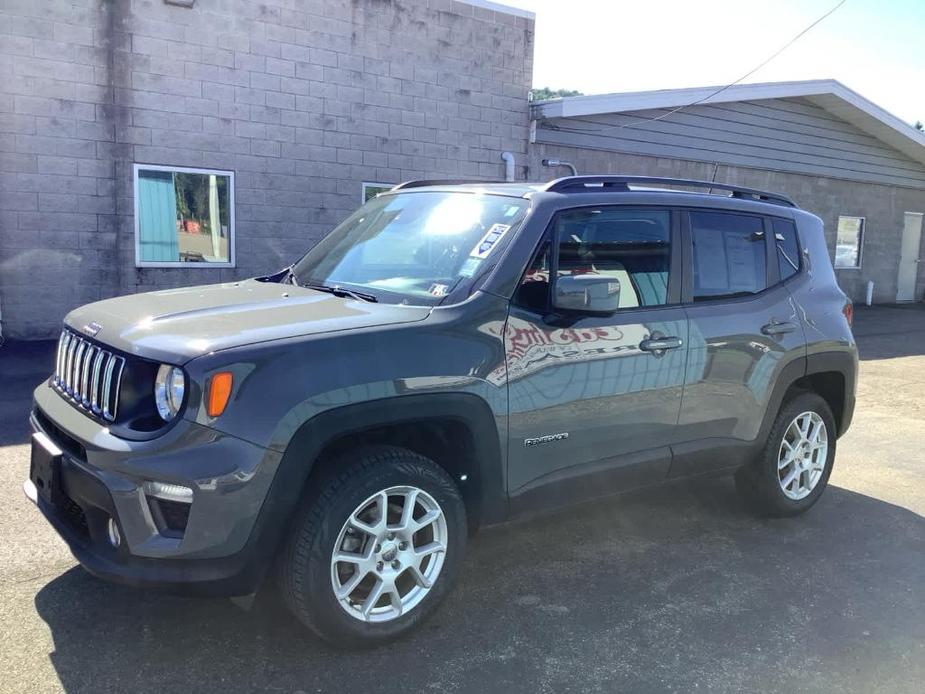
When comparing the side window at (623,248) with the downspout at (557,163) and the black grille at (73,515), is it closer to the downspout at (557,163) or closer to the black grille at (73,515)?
the black grille at (73,515)

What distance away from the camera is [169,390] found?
279 cm

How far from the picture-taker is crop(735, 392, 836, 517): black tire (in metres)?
4.61

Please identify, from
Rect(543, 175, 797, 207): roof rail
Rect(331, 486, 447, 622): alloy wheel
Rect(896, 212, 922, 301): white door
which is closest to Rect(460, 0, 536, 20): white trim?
Rect(543, 175, 797, 207): roof rail

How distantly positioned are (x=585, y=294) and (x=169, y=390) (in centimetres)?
174

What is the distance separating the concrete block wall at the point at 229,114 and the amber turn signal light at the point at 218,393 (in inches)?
328

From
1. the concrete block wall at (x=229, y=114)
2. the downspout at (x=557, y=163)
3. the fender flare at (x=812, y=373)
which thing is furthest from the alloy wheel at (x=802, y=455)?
the downspout at (x=557, y=163)

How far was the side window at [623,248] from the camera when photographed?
372cm

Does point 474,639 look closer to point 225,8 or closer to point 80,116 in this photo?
point 80,116

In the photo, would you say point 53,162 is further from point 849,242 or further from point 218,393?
point 849,242

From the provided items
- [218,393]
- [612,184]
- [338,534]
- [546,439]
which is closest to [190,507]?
[218,393]

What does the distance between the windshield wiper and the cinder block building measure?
23.7 feet

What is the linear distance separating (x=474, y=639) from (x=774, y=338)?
2425 mm

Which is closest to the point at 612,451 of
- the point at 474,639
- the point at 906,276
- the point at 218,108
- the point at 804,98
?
the point at 474,639

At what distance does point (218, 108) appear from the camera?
10.5m
